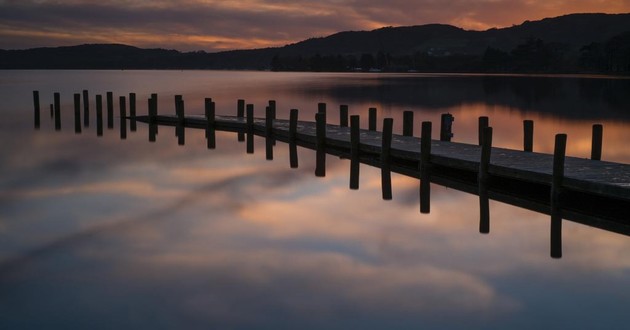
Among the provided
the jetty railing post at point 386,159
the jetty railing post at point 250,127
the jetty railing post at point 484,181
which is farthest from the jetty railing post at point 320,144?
the jetty railing post at point 484,181

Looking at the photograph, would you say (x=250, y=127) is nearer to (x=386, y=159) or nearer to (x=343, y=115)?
(x=343, y=115)

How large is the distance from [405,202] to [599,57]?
12332 cm

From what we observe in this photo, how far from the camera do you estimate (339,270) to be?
1038cm

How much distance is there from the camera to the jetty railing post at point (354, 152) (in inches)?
658

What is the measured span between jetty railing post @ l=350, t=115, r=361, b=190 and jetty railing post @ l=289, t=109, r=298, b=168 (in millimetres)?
2991

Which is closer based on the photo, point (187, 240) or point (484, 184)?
point (187, 240)

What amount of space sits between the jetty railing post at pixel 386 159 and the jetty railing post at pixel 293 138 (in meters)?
4.33

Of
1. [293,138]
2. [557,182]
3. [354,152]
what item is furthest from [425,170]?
[293,138]

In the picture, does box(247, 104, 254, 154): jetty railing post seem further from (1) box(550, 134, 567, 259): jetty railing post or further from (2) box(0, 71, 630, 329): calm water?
(1) box(550, 134, 567, 259): jetty railing post

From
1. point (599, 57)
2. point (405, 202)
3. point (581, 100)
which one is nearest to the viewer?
point (405, 202)

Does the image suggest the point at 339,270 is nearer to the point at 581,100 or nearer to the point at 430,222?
the point at 430,222

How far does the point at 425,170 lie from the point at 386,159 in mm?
1832

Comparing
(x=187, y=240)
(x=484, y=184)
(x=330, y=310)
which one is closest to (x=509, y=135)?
(x=484, y=184)

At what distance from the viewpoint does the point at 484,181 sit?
13180 mm
